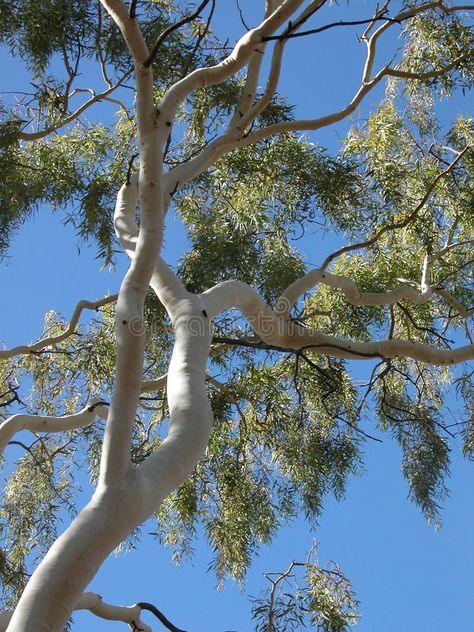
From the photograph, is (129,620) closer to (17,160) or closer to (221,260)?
(221,260)

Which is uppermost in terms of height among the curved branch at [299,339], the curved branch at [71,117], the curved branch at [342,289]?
the curved branch at [71,117]

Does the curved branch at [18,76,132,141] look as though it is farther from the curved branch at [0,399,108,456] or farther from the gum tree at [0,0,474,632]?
the curved branch at [0,399,108,456]

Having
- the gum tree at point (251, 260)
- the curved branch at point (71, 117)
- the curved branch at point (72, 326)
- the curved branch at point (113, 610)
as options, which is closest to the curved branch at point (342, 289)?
the gum tree at point (251, 260)

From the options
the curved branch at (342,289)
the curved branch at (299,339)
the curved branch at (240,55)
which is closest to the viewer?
the curved branch at (240,55)

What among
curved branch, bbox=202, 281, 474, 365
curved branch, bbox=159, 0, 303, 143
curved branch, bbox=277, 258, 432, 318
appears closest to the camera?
curved branch, bbox=159, 0, 303, 143

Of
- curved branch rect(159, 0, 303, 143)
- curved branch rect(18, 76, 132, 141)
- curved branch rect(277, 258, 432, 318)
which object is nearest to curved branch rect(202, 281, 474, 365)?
curved branch rect(277, 258, 432, 318)

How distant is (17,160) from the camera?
4.40m

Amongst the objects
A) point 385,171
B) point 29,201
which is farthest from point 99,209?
point 385,171

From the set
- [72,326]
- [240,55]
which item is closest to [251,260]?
[72,326]

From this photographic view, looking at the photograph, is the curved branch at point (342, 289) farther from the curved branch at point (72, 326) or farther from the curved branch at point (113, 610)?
the curved branch at point (72, 326)

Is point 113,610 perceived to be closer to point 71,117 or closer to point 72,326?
point 72,326

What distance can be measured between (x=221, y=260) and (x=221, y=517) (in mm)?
1276

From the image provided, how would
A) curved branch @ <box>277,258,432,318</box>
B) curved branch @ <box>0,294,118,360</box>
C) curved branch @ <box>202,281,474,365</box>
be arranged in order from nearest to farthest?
curved branch @ <box>202,281,474,365</box>
curved branch @ <box>277,258,432,318</box>
curved branch @ <box>0,294,118,360</box>

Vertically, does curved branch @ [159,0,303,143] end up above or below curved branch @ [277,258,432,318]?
below
